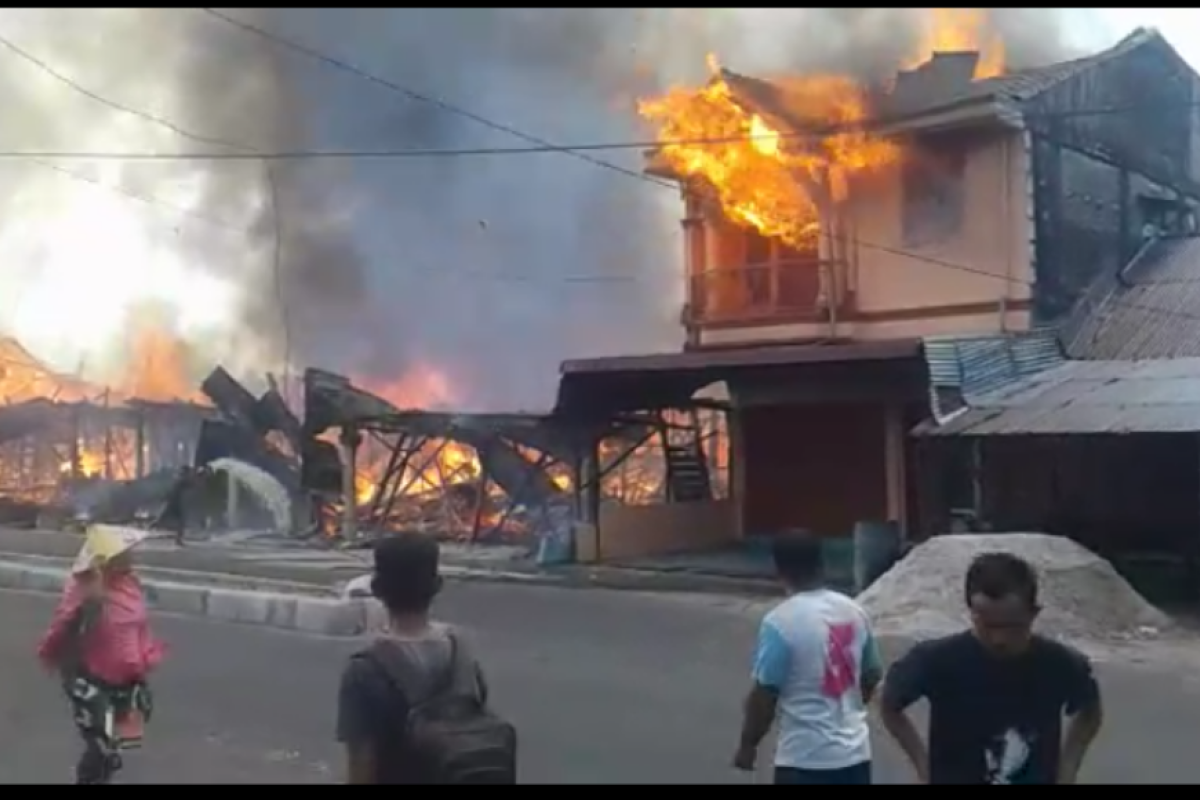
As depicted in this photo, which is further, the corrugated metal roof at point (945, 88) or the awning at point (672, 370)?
the corrugated metal roof at point (945, 88)

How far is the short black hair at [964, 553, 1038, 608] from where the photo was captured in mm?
3422

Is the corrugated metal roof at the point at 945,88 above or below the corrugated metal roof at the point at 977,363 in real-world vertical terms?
above

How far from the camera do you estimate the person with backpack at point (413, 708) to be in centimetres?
309

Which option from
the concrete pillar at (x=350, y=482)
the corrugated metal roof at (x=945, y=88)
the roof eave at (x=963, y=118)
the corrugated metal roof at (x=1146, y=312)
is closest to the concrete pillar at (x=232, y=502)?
the concrete pillar at (x=350, y=482)

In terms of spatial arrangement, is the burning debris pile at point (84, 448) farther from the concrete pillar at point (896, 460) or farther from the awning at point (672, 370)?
the concrete pillar at point (896, 460)

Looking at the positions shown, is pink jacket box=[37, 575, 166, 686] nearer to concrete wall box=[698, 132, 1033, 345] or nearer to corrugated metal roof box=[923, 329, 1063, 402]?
corrugated metal roof box=[923, 329, 1063, 402]

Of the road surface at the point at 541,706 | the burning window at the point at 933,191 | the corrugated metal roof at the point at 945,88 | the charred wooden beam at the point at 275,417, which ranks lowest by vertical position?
→ the road surface at the point at 541,706

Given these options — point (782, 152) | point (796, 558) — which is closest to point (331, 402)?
point (782, 152)

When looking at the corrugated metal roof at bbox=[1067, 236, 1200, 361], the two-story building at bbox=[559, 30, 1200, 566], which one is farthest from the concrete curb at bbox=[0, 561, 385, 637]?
the corrugated metal roof at bbox=[1067, 236, 1200, 361]

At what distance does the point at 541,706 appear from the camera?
9.01m

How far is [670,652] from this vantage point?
1152 cm

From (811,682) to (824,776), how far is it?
9.9 inches

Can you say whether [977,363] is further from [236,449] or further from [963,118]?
[236,449]

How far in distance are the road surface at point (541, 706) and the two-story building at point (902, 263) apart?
537 centimetres
